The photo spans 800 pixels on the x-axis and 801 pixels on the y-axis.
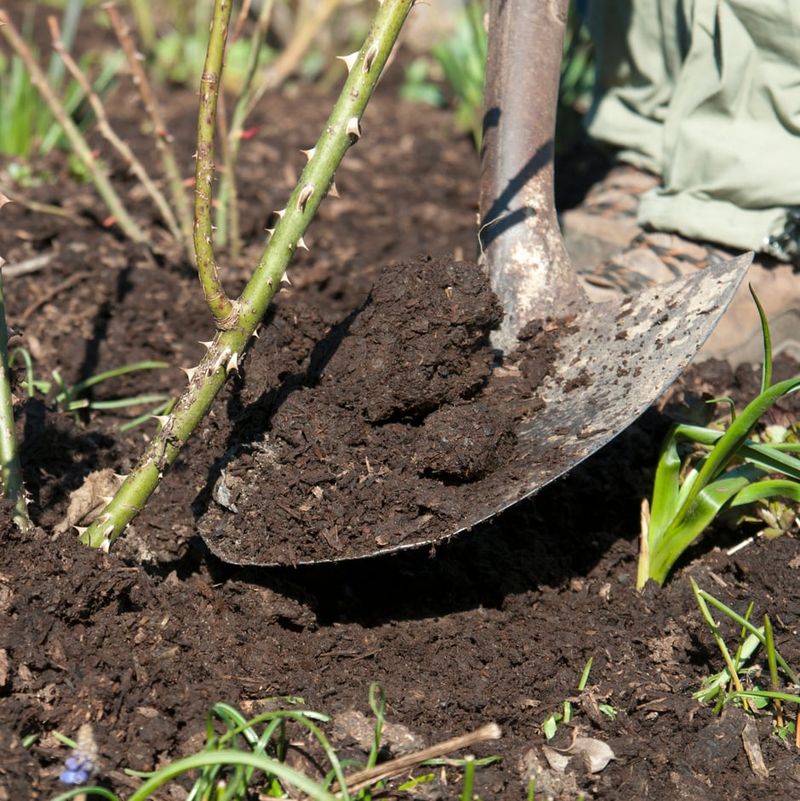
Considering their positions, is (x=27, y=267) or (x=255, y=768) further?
(x=27, y=267)

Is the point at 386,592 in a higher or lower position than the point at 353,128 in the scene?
lower

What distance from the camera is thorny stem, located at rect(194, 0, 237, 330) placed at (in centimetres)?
148

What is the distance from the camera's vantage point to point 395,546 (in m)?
1.66

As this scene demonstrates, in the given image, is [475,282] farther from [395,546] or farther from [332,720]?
[332,720]

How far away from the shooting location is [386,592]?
196 centimetres

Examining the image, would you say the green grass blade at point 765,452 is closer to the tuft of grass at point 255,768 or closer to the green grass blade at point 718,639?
the green grass blade at point 718,639

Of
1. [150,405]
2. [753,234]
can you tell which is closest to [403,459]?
[150,405]

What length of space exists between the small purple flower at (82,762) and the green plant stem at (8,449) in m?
0.41

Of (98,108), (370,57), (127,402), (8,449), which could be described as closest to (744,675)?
(370,57)

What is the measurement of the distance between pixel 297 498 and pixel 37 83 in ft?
5.25

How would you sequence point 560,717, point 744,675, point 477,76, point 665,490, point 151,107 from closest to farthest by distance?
point 560,717, point 744,675, point 665,490, point 151,107, point 477,76

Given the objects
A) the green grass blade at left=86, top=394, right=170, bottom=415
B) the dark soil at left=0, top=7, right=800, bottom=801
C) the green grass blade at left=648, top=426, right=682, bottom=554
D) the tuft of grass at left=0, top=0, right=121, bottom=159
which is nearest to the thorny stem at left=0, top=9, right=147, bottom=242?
the tuft of grass at left=0, top=0, right=121, bottom=159

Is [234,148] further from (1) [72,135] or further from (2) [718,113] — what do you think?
(2) [718,113]

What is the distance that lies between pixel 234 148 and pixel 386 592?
1466mm
